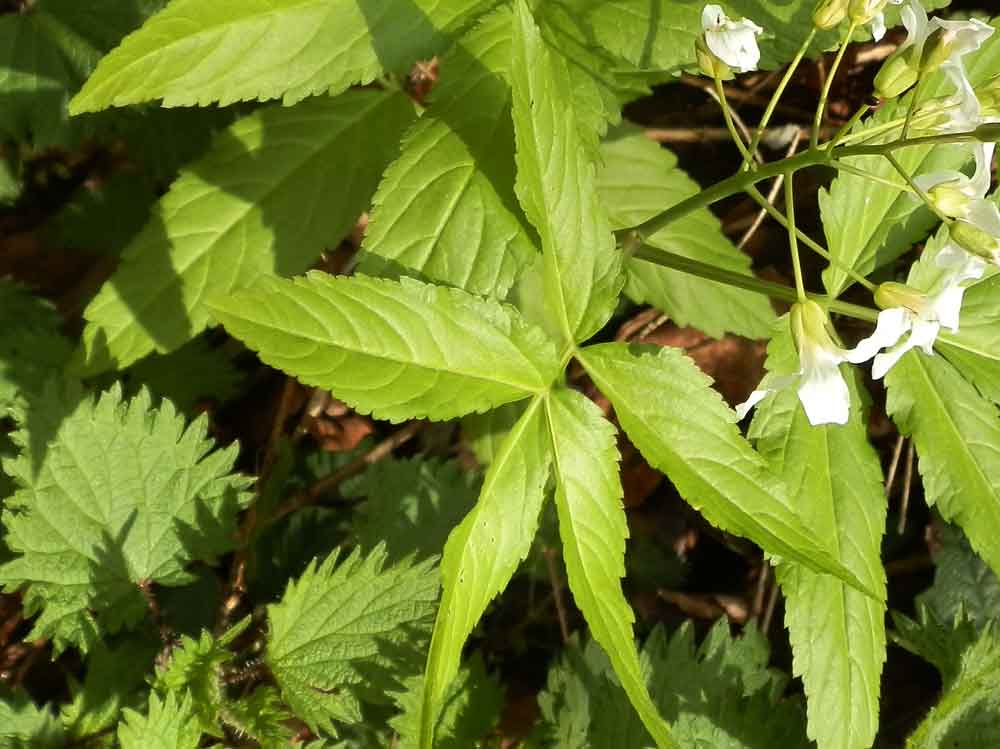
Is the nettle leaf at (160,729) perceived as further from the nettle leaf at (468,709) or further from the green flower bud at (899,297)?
the green flower bud at (899,297)

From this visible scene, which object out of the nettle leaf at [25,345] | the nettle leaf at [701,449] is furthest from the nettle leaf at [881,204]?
the nettle leaf at [25,345]

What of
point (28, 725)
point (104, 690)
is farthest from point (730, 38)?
point (28, 725)

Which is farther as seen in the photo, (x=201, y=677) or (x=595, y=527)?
(x=201, y=677)

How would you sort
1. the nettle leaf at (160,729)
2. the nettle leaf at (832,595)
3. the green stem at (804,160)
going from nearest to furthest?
the green stem at (804,160) → the nettle leaf at (832,595) → the nettle leaf at (160,729)

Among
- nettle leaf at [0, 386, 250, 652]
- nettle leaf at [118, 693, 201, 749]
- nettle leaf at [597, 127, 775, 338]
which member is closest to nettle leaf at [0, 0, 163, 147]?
nettle leaf at [0, 386, 250, 652]

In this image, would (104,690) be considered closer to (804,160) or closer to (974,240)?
(804,160)

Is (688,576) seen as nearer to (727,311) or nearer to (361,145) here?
(727,311)
